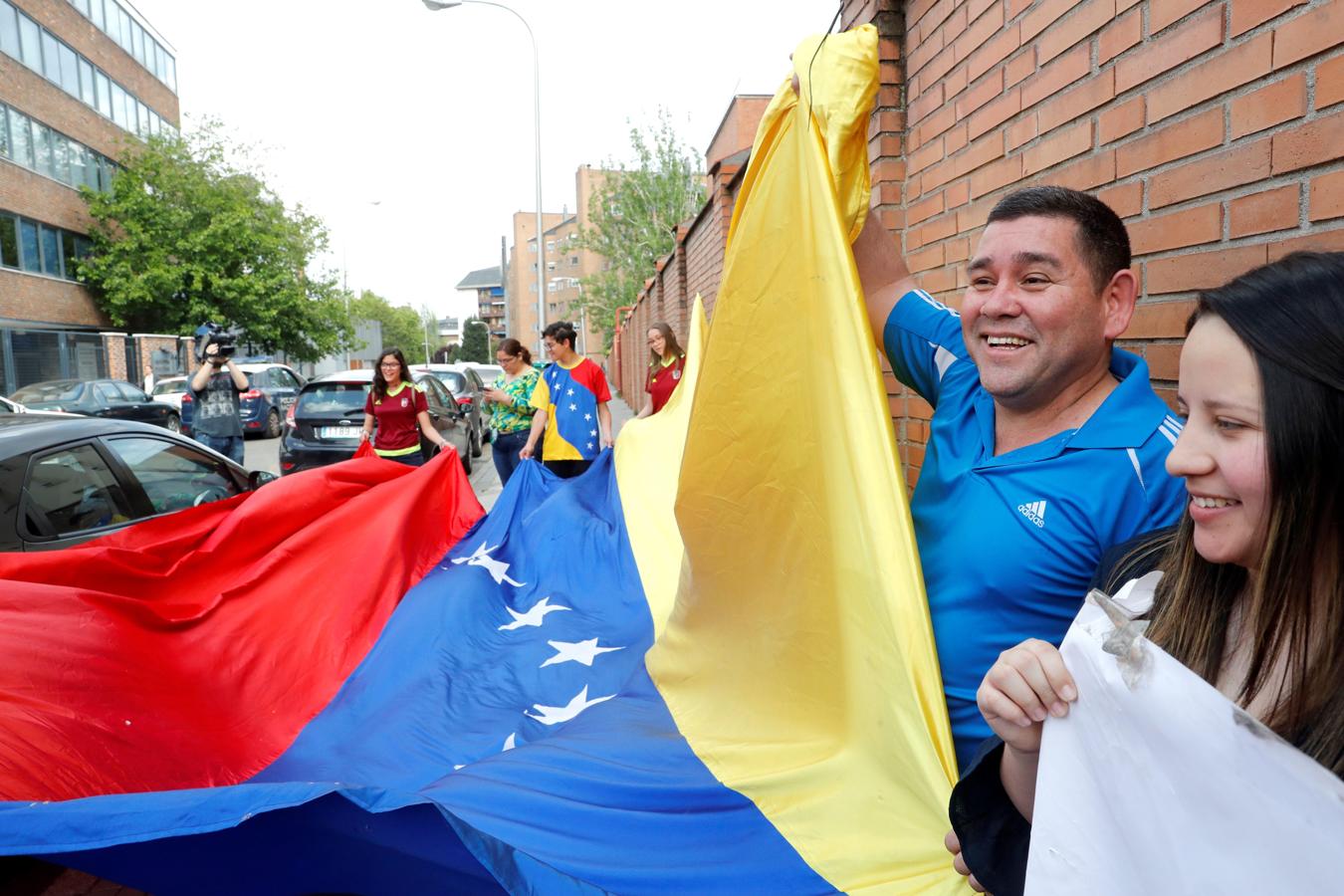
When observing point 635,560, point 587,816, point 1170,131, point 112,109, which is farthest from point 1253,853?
point 112,109

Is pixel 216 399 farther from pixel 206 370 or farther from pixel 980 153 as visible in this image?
pixel 980 153

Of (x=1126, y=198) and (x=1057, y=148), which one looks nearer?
(x=1126, y=198)

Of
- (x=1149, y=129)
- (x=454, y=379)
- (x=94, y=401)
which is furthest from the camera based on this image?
(x=94, y=401)

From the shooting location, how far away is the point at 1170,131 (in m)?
2.24

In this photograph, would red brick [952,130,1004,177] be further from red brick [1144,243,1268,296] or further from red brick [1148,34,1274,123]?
red brick [1144,243,1268,296]

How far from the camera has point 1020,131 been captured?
3.04m

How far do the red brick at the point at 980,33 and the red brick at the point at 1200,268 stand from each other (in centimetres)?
114

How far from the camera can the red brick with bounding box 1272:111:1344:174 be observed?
5.62 ft

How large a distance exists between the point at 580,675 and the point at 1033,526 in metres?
1.93

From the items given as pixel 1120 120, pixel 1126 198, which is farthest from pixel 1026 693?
pixel 1120 120

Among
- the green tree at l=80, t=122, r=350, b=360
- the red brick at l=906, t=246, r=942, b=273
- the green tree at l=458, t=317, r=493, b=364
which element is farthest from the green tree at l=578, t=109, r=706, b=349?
the green tree at l=458, t=317, r=493, b=364

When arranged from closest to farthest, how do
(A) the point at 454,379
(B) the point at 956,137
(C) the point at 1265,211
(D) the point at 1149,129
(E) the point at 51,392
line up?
(C) the point at 1265,211 < (D) the point at 1149,129 < (B) the point at 956,137 < (A) the point at 454,379 < (E) the point at 51,392

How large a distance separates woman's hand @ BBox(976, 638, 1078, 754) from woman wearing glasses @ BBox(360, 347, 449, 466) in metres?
7.09

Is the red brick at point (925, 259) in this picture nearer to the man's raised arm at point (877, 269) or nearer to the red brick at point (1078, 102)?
the red brick at point (1078, 102)
